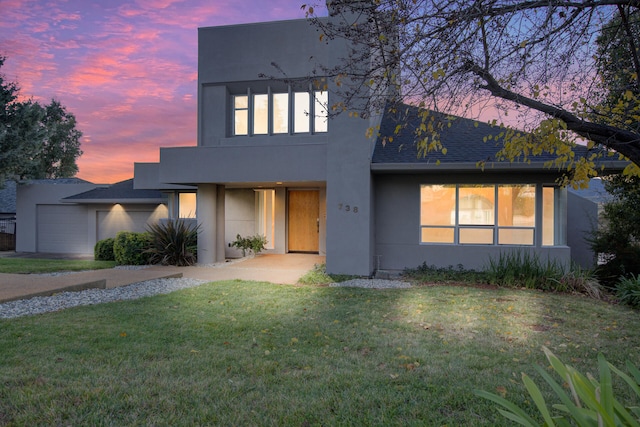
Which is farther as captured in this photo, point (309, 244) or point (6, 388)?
point (309, 244)

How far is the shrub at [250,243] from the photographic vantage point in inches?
634

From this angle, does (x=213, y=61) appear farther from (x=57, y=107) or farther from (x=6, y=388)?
(x=57, y=107)

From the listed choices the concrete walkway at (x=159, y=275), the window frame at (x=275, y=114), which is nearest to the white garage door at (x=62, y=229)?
the concrete walkway at (x=159, y=275)

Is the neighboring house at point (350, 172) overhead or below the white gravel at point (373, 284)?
overhead

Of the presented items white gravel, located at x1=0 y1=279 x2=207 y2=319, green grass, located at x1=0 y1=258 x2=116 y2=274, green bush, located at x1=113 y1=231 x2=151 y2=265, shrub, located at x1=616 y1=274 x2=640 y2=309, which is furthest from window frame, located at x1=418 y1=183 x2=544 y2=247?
green grass, located at x1=0 y1=258 x2=116 y2=274

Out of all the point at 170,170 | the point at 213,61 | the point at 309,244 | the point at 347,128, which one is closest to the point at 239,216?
the point at 309,244

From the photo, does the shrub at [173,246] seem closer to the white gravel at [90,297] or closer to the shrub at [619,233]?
the white gravel at [90,297]

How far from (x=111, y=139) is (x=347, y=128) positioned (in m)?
16.0

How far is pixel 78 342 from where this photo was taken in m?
5.30

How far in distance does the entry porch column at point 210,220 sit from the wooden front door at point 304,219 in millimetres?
3236

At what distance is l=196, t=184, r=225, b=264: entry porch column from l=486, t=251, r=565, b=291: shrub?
27.4ft

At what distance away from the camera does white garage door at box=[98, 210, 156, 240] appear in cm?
2069

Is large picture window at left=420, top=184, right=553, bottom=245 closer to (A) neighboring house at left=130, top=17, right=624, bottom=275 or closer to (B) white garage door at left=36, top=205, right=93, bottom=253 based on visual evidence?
(A) neighboring house at left=130, top=17, right=624, bottom=275

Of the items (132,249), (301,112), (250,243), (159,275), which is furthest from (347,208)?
(132,249)
